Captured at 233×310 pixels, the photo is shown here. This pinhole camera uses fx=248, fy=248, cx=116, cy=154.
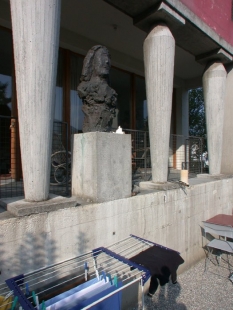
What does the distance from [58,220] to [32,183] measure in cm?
51

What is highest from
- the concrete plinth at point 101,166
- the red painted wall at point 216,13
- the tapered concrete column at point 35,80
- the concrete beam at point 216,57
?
the red painted wall at point 216,13

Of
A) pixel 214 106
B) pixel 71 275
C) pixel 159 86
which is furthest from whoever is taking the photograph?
pixel 214 106

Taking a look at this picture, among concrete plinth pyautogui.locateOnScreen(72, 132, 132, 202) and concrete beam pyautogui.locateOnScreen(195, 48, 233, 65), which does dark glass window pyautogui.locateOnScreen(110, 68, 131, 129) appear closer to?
concrete beam pyautogui.locateOnScreen(195, 48, 233, 65)

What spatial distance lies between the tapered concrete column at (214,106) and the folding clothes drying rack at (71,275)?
12.4 ft

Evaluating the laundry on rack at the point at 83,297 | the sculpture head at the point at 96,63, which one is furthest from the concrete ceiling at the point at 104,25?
the laundry on rack at the point at 83,297

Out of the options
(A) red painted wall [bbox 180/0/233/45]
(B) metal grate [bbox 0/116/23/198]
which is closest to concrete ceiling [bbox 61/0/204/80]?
(A) red painted wall [bbox 180/0/233/45]

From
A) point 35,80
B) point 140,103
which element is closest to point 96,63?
point 35,80

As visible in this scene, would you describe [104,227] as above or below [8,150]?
below

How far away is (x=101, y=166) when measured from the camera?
130 inches

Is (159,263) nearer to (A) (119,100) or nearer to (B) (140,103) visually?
(A) (119,100)

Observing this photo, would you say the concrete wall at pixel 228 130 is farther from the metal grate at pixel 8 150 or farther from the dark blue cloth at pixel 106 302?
the dark blue cloth at pixel 106 302

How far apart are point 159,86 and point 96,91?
1412 mm

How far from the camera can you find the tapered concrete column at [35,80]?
269cm

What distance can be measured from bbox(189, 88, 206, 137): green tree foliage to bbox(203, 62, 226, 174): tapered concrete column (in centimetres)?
1231
